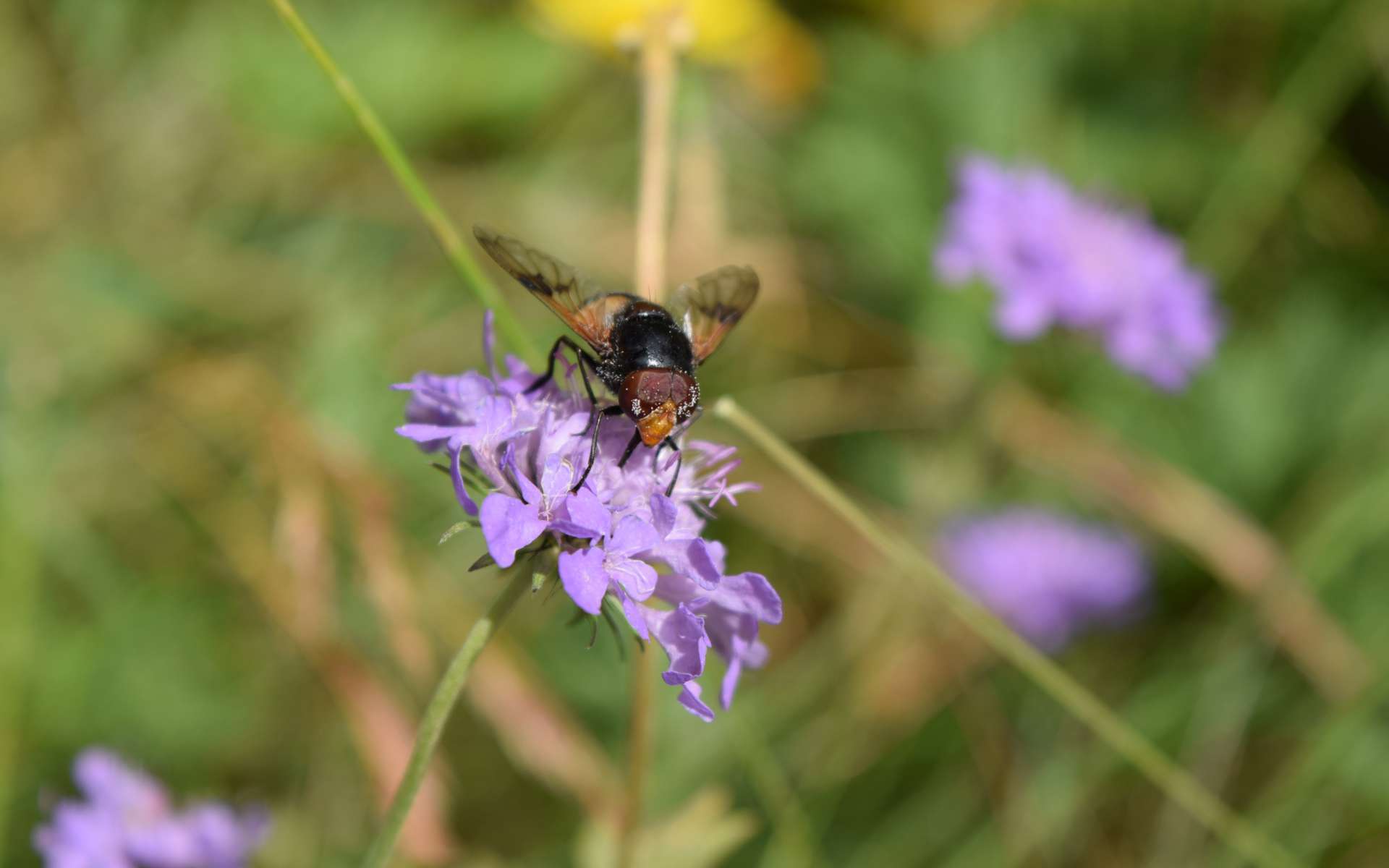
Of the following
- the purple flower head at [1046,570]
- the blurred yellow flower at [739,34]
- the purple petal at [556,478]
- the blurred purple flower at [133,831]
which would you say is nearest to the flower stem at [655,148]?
the purple petal at [556,478]

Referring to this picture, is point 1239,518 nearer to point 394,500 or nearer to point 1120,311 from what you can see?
point 1120,311

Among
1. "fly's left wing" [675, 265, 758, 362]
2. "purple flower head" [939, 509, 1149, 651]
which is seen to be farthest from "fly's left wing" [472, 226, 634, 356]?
"purple flower head" [939, 509, 1149, 651]

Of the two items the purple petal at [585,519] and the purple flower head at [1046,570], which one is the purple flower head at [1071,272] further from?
the purple petal at [585,519]

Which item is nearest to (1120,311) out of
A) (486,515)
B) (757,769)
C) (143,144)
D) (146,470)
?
(757,769)

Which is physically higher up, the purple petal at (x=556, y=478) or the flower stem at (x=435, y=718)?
the purple petal at (x=556, y=478)

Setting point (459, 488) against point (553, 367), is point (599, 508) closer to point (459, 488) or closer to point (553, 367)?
point (459, 488)

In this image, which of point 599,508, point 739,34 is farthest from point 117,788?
point 739,34

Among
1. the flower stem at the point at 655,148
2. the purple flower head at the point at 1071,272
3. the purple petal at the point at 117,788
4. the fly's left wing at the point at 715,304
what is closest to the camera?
the fly's left wing at the point at 715,304
